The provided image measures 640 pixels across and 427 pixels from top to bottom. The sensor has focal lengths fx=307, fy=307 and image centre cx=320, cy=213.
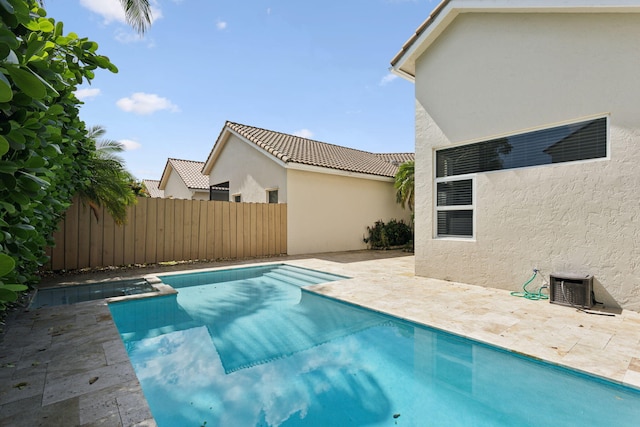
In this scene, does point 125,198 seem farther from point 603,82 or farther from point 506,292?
point 603,82

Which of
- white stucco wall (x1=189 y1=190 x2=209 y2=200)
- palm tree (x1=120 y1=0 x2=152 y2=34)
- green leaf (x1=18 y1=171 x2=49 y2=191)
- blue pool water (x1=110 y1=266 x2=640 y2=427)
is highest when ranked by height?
palm tree (x1=120 y1=0 x2=152 y2=34)

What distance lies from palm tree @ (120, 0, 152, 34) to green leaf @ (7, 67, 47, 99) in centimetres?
1460

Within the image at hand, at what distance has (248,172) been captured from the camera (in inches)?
673

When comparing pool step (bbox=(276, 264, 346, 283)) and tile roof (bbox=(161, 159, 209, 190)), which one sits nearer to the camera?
pool step (bbox=(276, 264, 346, 283))

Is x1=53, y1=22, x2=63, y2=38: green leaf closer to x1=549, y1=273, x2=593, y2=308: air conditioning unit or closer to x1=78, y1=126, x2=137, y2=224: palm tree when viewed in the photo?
x1=78, y1=126, x2=137, y2=224: palm tree

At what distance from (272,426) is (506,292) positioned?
21.4ft

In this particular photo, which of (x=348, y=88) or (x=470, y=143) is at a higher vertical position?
(x=348, y=88)

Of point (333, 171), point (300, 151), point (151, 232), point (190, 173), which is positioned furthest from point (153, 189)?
point (333, 171)

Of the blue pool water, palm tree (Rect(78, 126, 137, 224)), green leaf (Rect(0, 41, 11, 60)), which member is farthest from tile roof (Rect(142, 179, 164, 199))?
green leaf (Rect(0, 41, 11, 60))

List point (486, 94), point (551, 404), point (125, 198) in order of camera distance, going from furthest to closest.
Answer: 1. point (125, 198)
2. point (486, 94)
3. point (551, 404)

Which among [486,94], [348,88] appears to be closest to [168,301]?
[486,94]

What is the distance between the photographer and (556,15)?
6.75 meters

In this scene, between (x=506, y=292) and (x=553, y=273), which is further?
(x=506, y=292)

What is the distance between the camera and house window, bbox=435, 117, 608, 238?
6.42m
